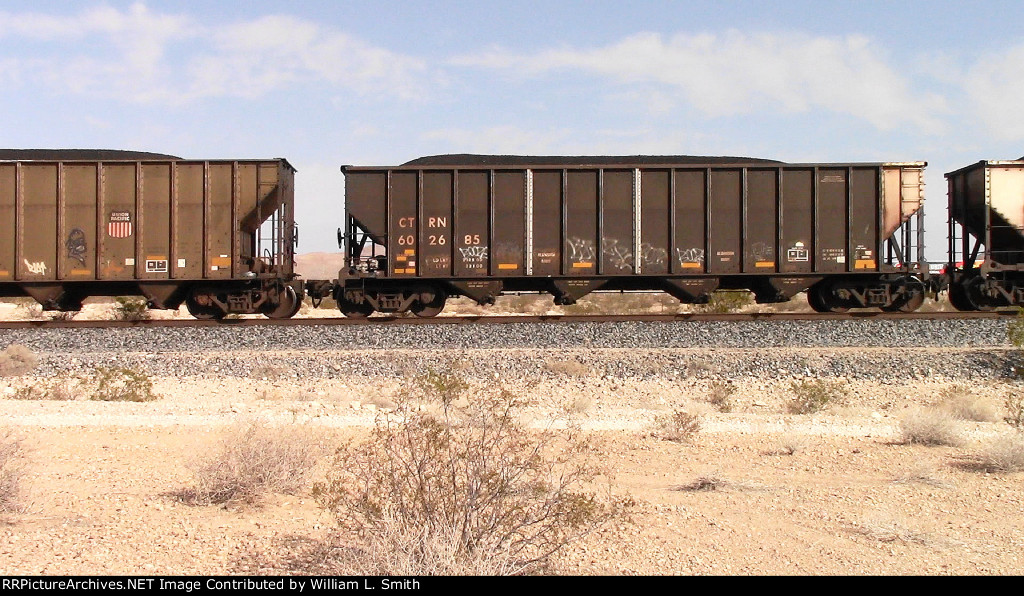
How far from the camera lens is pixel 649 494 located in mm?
6594

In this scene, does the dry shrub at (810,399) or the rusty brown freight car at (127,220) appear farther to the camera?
the rusty brown freight car at (127,220)

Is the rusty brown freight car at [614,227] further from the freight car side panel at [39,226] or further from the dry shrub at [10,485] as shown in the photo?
the dry shrub at [10,485]

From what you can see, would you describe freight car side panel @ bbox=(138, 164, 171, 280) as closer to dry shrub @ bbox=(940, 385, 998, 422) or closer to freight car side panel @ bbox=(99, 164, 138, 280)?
freight car side panel @ bbox=(99, 164, 138, 280)

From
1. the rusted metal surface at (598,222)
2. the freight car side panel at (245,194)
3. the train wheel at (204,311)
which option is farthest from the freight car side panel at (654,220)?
the train wheel at (204,311)

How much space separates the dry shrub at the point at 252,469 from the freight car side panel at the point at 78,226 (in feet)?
37.9

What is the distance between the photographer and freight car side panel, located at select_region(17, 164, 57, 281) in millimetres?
16531

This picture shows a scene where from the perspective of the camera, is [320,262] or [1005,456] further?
[320,262]

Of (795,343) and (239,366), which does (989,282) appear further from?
(239,366)

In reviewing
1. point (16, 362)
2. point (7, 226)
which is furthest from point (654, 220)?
point (7, 226)

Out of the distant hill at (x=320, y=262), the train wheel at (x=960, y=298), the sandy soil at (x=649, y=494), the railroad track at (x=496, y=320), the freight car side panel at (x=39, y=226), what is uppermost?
the distant hill at (x=320, y=262)

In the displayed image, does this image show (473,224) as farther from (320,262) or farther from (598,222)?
(320,262)

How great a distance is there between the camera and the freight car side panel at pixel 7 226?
1652 cm

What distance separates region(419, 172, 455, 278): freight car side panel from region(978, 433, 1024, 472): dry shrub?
11.4 m

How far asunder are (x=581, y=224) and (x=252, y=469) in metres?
11.8
